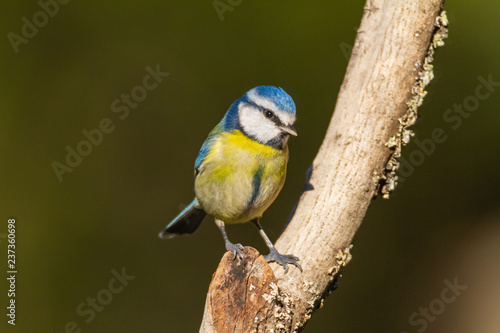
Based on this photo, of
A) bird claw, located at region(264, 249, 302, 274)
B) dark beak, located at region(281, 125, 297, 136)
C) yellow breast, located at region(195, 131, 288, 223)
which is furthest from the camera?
yellow breast, located at region(195, 131, 288, 223)

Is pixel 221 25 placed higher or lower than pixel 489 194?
higher

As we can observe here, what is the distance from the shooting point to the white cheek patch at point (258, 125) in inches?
114

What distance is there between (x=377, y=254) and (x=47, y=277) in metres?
2.70

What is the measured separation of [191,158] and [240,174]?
1.59m

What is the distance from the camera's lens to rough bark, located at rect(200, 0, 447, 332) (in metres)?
2.61

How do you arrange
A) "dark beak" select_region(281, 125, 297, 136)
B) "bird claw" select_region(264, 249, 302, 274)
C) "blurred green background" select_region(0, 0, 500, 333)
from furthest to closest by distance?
"blurred green background" select_region(0, 0, 500, 333), "dark beak" select_region(281, 125, 297, 136), "bird claw" select_region(264, 249, 302, 274)

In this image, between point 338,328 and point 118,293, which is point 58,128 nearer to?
point 118,293

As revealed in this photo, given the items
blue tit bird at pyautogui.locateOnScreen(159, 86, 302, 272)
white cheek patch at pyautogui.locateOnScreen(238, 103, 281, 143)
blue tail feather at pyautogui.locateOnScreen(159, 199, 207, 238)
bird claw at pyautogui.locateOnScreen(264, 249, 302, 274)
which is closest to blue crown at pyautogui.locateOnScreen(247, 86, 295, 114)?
blue tit bird at pyautogui.locateOnScreen(159, 86, 302, 272)

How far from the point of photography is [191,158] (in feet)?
14.6

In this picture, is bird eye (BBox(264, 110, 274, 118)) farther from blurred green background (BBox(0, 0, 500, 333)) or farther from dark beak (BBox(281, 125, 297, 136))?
blurred green background (BBox(0, 0, 500, 333))

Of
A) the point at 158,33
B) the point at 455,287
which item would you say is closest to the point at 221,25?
the point at 158,33

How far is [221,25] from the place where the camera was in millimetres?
4297

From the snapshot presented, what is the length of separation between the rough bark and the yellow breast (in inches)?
9.6

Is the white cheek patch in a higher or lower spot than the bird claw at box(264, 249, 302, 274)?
higher
